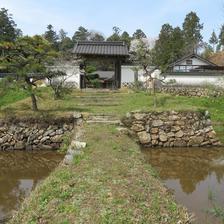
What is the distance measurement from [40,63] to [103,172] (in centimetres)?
995

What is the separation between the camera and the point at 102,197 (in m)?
5.98

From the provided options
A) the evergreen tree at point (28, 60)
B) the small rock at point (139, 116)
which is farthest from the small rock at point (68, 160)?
the evergreen tree at point (28, 60)

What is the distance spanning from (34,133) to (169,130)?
19.2 feet

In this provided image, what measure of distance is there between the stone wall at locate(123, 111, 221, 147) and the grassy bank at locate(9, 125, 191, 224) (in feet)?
21.6

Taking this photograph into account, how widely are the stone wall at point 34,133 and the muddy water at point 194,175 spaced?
12.2ft

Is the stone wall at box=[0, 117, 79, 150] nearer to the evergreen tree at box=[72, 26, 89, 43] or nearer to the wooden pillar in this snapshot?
the wooden pillar

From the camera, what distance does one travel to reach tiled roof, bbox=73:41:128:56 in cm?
2584

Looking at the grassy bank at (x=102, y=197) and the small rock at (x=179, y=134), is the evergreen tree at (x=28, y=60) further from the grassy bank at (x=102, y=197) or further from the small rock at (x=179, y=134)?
the grassy bank at (x=102, y=197)

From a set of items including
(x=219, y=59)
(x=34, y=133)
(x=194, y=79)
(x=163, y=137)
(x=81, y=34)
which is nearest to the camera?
(x=34, y=133)

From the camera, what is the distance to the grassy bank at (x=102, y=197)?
17.5ft

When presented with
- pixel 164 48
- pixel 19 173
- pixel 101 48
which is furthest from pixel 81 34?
pixel 19 173

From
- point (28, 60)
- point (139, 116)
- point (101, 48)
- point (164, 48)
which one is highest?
point (164, 48)

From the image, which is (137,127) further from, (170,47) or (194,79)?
(170,47)

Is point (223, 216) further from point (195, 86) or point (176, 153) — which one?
point (195, 86)
